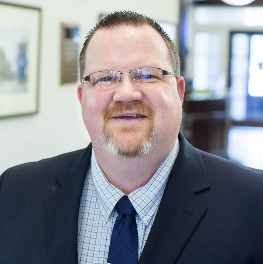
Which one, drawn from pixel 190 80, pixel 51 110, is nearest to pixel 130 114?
pixel 51 110

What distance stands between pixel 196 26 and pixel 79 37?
8.05 meters

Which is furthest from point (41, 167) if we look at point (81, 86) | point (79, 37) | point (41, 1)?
point (79, 37)

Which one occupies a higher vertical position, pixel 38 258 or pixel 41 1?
pixel 41 1

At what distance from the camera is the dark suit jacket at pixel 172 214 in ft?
3.63

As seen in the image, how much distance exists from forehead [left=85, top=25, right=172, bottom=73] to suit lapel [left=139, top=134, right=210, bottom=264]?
36cm

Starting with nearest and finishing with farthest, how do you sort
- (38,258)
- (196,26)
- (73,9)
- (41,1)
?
(38,258)
(41,1)
(73,9)
(196,26)

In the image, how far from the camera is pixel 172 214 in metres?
1.17

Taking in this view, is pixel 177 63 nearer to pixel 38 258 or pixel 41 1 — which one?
pixel 38 258

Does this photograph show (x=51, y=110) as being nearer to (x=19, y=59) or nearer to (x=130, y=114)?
(x=19, y=59)

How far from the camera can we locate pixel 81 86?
4.57 ft

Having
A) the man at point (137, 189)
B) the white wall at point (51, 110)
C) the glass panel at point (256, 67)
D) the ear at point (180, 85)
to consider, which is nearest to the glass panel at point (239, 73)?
the glass panel at point (256, 67)

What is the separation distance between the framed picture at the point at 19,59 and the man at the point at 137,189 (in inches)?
35.2

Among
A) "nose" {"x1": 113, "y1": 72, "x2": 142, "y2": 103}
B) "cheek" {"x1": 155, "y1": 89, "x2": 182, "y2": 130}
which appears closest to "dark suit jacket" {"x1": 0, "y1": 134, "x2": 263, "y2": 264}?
"cheek" {"x1": 155, "y1": 89, "x2": 182, "y2": 130}

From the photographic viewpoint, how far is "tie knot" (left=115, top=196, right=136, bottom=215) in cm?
121
